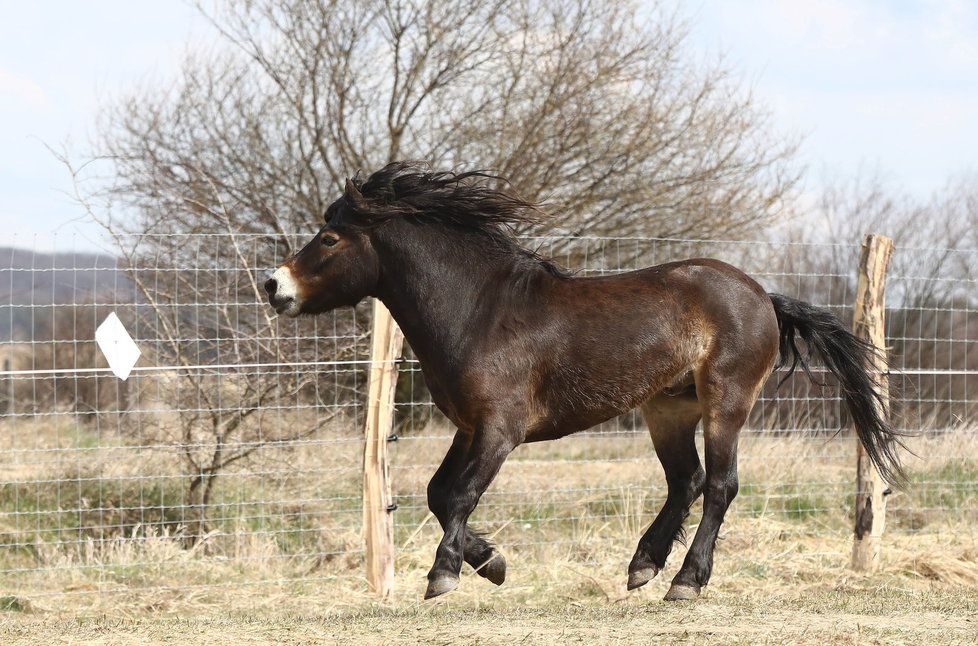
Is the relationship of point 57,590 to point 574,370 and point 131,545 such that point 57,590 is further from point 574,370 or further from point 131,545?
point 574,370

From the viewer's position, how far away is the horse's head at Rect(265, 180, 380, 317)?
5.48 meters

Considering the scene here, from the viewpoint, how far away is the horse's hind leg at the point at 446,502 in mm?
5492

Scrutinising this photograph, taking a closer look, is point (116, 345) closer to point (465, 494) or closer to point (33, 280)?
point (33, 280)

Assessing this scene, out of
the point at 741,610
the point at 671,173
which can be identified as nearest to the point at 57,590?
the point at 741,610

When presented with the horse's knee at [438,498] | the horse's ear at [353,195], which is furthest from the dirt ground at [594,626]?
the horse's ear at [353,195]

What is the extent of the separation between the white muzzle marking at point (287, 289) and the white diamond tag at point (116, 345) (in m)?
2.06

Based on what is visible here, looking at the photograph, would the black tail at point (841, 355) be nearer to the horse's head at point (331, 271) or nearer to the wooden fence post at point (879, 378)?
the wooden fence post at point (879, 378)

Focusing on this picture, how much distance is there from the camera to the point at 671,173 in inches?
551

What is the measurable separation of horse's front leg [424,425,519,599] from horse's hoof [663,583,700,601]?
1291 mm

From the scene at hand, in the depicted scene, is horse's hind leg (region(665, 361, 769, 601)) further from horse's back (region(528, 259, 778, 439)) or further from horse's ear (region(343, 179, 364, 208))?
horse's ear (region(343, 179, 364, 208))

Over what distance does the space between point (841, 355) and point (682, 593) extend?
6.00 feet

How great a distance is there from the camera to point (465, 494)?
5.21m

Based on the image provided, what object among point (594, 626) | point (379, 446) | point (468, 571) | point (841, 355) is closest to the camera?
point (594, 626)

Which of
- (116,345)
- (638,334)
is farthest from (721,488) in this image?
(116,345)
